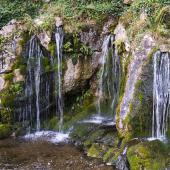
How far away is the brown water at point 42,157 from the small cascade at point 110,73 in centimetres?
279

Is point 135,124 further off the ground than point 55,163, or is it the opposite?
point 135,124

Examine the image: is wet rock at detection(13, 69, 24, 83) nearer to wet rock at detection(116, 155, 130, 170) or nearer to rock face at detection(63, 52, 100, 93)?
rock face at detection(63, 52, 100, 93)

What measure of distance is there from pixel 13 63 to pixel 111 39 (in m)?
3.63

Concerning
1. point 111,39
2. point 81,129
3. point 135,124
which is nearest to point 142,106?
point 135,124

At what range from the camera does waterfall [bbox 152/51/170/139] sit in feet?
42.6

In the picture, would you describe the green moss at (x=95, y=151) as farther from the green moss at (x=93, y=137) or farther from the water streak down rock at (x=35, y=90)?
the water streak down rock at (x=35, y=90)

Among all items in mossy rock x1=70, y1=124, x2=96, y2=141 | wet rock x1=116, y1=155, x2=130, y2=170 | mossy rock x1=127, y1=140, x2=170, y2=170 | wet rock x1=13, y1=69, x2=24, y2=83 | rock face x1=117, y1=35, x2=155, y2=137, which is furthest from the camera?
wet rock x1=13, y1=69, x2=24, y2=83

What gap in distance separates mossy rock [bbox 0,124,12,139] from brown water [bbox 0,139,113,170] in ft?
1.82

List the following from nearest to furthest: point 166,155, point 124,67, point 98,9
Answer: point 166,155 → point 124,67 → point 98,9

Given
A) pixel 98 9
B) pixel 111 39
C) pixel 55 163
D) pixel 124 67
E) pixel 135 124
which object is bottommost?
pixel 55 163

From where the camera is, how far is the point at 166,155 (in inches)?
458

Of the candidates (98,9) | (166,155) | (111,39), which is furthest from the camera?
(98,9)

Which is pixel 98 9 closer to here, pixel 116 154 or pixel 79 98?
pixel 79 98

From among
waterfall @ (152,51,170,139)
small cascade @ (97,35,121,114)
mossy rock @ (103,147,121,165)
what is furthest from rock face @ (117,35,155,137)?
small cascade @ (97,35,121,114)
